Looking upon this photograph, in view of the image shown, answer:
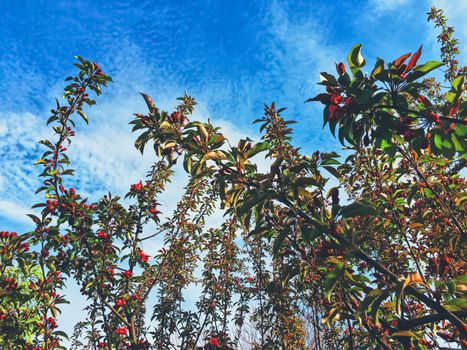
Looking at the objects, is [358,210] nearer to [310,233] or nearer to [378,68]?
[310,233]

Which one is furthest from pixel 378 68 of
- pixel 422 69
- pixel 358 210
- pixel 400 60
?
pixel 358 210

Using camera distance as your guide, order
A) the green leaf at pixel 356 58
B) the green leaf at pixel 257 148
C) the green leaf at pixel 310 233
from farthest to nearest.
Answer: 1. the green leaf at pixel 257 148
2. the green leaf at pixel 356 58
3. the green leaf at pixel 310 233

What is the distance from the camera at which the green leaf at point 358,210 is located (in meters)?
1.59

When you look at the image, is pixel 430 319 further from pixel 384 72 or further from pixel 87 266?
pixel 87 266

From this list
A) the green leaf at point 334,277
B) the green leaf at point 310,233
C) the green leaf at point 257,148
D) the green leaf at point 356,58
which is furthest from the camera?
the green leaf at point 257,148

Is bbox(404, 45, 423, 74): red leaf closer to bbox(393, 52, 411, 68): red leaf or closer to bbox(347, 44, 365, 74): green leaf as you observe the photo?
bbox(393, 52, 411, 68): red leaf

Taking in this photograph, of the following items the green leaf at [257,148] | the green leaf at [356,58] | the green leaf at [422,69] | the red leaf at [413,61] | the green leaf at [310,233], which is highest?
the green leaf at [356,58]

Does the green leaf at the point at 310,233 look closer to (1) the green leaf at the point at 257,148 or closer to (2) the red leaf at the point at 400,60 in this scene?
(1) the green leaf at the point at 257,148

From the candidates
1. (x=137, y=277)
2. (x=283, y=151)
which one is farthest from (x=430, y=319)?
(x=137, y=277)

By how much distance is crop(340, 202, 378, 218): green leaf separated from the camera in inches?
62.5

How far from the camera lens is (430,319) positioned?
1480 millimetres

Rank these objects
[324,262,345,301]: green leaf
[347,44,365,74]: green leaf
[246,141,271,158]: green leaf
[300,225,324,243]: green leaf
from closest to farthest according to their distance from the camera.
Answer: [324,262,345,301]: green leaf < [300,225,324,243]: green leaf < [347,44,365,74]: green leaf < [246,141,271,158]: green leaf

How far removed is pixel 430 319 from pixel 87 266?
170 inches

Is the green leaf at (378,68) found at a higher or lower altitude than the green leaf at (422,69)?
higher
